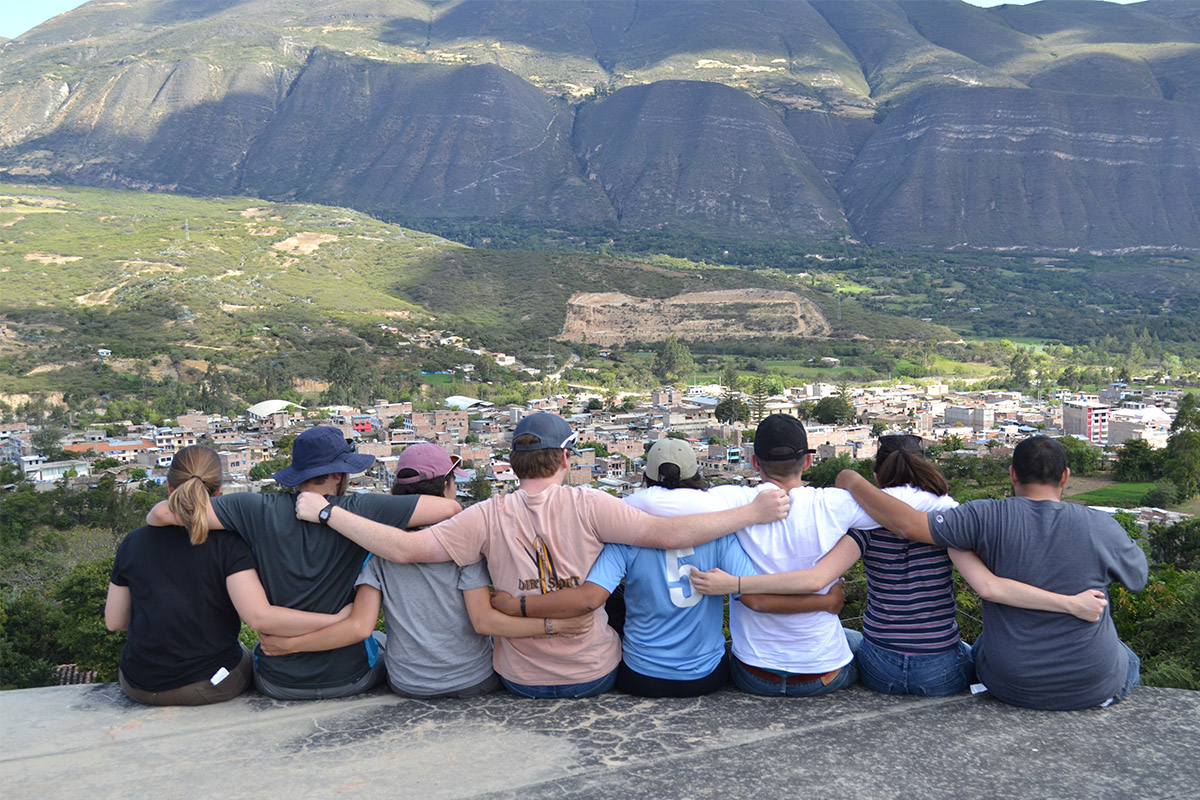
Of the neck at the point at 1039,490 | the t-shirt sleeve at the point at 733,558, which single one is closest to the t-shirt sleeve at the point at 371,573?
the t-shirt sleeve at the point at 733,558

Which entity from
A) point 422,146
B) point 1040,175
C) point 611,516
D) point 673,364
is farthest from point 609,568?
point 422,146

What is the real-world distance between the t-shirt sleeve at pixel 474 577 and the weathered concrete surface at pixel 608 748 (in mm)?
460

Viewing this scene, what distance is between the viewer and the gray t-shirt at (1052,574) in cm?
349

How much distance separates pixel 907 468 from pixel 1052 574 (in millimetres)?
630

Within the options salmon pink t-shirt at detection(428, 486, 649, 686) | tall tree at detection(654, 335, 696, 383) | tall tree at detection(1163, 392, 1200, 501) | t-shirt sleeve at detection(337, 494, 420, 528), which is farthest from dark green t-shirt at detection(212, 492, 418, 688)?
tall tree at detection(654, 335, 696, 383)

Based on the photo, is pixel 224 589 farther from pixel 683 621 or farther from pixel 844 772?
pixel 844 772

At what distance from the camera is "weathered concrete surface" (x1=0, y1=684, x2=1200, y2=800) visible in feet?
10.1

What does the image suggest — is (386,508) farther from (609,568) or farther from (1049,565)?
(1049,565)

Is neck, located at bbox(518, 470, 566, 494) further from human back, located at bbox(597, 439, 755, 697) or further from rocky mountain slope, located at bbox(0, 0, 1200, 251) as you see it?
rocky mountain slope, located at bbox(0, 0, 1200, 251)

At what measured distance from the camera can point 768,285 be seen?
84.4 meters

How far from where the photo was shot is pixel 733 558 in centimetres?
373

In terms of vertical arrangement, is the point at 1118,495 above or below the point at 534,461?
below

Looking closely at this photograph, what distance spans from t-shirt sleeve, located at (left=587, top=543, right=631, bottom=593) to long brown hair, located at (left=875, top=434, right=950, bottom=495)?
3.46 feet

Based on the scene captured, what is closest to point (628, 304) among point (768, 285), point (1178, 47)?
point (768, 285)
